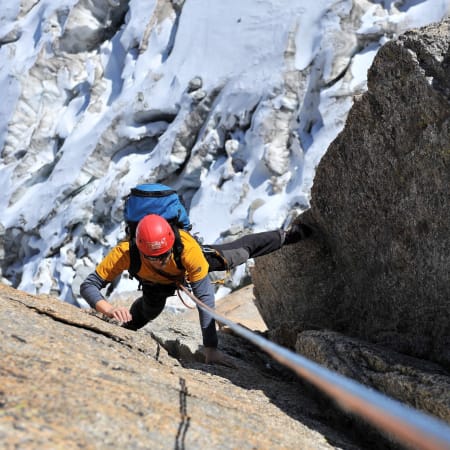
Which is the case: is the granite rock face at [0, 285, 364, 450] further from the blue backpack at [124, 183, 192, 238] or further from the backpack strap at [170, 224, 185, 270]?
the blue backpack at [124, 183, 192, 238]

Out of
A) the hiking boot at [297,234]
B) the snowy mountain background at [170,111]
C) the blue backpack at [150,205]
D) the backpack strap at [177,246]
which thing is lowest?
the snowy mountain background at [170,111]

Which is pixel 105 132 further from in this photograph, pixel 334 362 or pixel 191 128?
pixel 334 362

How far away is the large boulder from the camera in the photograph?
4215 mm

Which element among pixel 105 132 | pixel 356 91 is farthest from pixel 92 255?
pixel 356 91

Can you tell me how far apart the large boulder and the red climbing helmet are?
1722mm

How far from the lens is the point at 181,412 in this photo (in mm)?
2805

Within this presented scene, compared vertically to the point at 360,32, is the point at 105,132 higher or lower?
lower

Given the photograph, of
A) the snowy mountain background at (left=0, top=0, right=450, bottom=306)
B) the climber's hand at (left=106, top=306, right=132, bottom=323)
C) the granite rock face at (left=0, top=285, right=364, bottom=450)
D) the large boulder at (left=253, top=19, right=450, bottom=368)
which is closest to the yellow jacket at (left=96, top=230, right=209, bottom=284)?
the climber's hand at (left=106, top=306, right=132, bottom=323)

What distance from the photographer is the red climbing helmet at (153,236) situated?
4527 mm

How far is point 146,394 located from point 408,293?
264cm

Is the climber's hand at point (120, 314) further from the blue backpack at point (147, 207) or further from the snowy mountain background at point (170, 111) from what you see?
the snowy mountain background at point (170, 111)

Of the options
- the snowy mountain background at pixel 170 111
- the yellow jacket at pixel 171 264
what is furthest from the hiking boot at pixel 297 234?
the snowy mountain background at pixel 170 111

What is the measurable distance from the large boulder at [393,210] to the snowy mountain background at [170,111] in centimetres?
938

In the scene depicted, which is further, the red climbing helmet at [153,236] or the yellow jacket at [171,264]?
the yellow jacket at [171,264]
